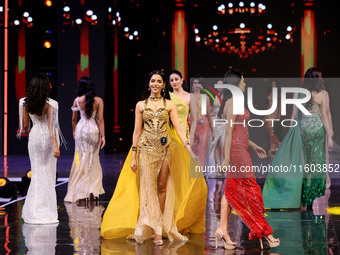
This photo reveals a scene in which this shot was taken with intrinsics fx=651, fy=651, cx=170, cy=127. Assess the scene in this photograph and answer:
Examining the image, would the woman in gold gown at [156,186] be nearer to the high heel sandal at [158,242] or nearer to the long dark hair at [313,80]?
the high heel sandal at [158,242]

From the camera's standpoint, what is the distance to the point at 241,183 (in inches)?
233

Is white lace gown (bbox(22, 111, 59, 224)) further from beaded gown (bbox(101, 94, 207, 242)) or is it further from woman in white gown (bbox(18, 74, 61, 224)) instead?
beaded gown (bbox(101, 94, 207, 242))

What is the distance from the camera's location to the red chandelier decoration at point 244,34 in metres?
20.0

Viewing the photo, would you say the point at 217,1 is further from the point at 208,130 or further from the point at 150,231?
the point at 150,231

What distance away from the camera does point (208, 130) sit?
11570mm

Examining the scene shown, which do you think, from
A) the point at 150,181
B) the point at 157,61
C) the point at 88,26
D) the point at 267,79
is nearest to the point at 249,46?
the point at 267,79

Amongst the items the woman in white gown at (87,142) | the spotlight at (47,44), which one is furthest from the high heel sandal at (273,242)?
the spotlight at (47,44)

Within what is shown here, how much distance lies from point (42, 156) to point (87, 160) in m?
2.14

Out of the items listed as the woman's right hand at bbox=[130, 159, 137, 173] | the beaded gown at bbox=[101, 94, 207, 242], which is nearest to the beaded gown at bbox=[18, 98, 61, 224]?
the beaded gown at bbox=[101, 94, 207, 242]

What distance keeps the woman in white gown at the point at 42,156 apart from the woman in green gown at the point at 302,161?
286cm

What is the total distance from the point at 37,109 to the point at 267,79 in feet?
45.4

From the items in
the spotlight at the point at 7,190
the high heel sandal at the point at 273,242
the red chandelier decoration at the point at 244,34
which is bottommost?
the high heel sandal at the point at 273,242

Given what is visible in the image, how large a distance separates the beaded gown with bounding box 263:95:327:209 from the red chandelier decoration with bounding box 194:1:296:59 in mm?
11676

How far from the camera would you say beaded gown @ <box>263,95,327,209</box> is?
8.38 meters
